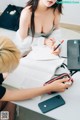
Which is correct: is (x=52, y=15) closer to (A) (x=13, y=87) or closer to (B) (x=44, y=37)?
(B) (x=44, y=37)

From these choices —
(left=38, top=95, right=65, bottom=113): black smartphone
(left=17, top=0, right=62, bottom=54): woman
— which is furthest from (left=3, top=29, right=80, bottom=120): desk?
(left=17, top=0, right=62, bottom=54): woman

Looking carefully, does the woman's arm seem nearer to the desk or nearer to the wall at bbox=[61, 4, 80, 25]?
the desk

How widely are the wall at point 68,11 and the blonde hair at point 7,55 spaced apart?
22.5 inches

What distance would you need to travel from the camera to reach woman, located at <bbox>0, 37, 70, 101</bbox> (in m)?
1.06

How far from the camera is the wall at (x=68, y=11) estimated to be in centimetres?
158

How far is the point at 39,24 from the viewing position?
1.54 meters

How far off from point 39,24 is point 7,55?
54 cm

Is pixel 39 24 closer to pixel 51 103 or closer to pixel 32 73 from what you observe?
pixel 32 73

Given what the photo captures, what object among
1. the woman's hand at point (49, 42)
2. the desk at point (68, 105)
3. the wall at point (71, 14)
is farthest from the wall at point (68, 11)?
the desk at point (68, 105)

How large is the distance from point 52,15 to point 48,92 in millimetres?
538

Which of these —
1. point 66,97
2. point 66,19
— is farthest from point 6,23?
point 66,97

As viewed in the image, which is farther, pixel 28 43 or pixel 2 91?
pixel 28 43

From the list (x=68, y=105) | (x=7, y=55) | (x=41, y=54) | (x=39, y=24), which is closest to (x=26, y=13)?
(x=39, y=24)

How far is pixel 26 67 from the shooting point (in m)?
1.32
